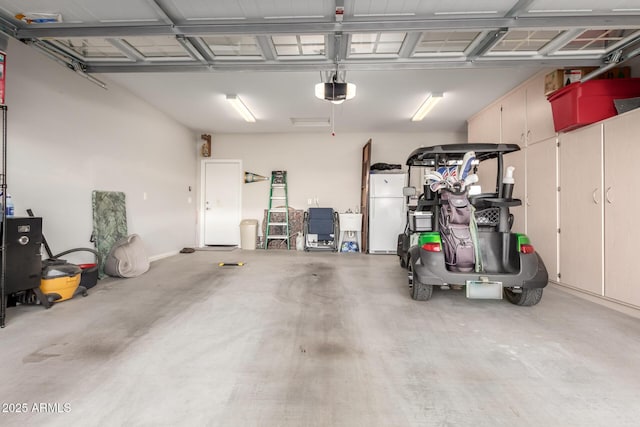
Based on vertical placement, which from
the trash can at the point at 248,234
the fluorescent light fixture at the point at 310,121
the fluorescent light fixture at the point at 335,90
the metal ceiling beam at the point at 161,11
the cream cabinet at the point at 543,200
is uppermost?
the fluorescent light fixture at the point at 310,121

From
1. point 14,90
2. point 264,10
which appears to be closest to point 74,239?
point 14,90

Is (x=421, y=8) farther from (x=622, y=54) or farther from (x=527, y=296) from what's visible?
(x=527, y=296)

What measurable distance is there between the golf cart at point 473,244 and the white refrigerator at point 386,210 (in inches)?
122

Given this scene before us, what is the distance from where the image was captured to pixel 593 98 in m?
2.90

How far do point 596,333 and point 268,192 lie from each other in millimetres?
6218

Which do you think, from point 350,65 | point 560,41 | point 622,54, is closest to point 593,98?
point 622,54

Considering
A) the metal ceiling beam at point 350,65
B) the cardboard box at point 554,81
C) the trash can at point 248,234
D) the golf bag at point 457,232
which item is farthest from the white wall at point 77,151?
the cardboard box at point 554,81

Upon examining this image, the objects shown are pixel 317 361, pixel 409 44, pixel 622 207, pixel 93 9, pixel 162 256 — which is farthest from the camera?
pixel 162 256

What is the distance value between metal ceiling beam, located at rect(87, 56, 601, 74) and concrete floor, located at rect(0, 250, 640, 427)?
2648 millimetres

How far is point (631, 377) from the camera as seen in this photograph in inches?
64.4

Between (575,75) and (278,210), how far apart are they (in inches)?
225

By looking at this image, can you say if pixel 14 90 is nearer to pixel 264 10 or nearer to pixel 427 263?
pixel 264 10

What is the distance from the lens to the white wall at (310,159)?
693cm

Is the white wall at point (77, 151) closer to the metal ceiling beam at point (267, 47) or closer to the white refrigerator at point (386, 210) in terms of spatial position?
the metal ceiling beam at point (267, 47)
